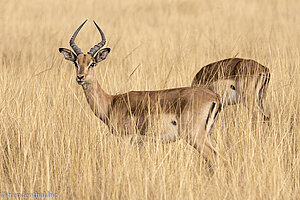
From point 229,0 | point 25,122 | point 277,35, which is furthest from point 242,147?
point 229,0

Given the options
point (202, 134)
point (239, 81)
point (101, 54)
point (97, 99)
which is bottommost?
point (202, 134)

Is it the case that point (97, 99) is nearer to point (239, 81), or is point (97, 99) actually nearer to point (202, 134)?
point (202, 134)

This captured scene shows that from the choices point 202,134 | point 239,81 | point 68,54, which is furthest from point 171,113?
point 239,81

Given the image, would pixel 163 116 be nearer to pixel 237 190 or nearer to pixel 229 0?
pixel 237 190

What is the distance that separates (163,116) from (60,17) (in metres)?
8.62

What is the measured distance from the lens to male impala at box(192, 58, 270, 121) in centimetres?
592

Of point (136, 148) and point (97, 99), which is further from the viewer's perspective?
point (97, 99)

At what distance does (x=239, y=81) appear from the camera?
6.01 m

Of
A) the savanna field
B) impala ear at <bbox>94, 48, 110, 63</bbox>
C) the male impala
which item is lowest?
the savanna field

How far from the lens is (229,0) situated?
47.7 feet

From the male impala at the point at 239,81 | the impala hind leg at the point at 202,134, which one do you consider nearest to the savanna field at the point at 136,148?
the impala hind leg at the point at 202,134

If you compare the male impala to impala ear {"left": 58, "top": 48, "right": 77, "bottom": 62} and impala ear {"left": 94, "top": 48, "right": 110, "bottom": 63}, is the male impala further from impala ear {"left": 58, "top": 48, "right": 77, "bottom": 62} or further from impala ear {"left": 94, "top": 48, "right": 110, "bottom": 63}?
impala ear {"left": 58, "top": 48, "right": 77, "bottom": 62}

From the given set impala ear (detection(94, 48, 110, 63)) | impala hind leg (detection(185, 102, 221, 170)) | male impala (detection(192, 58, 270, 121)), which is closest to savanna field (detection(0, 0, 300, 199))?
impala hind leg (detection(185, 102, 221, 170))

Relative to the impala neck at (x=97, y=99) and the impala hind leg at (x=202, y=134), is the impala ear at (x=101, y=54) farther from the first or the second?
the impala hind leg at (x=202, y=134)
